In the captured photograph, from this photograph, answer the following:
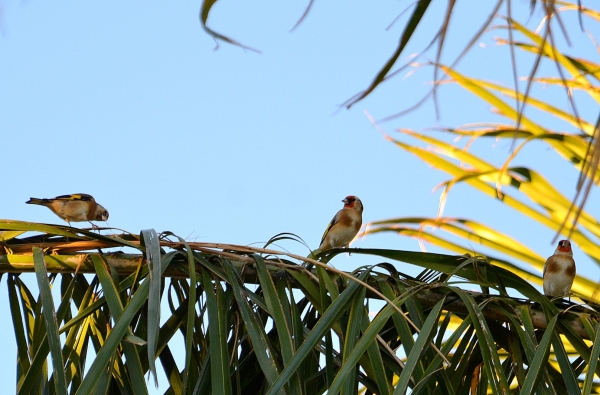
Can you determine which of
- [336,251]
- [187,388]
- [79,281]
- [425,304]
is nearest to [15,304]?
[79,281]

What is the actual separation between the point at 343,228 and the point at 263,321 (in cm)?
536

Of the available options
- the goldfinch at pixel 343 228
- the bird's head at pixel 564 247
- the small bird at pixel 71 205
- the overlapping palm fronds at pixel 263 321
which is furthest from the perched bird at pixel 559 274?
the small bird at pixel 71 205

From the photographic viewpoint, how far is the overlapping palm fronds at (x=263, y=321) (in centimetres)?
220

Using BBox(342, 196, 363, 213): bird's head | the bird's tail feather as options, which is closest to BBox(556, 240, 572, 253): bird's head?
BBox(342, 196, 363, 213): bird's head

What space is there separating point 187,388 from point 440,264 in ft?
3.54

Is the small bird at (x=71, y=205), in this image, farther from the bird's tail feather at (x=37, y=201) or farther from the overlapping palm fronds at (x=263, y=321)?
the overlapping palm fronds at (x=263, y=321)

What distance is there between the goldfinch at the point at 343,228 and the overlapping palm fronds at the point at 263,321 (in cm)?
503

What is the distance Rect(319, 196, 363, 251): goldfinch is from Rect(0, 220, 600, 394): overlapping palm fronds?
5032mm

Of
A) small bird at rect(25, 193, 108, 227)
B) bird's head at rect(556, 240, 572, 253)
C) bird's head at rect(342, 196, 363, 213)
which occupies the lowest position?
small bird at rect(25, 193, 108, 227)

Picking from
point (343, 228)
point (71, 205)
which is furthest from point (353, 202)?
point (71, 205)

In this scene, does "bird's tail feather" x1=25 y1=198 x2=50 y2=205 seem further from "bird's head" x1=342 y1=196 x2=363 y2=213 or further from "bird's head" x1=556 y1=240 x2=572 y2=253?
"bird's head" x1=556 y1=240 x2=572 y2=253

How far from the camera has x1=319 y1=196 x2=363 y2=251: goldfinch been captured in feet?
26.7

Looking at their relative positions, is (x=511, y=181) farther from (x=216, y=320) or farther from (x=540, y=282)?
(x=216, y=320)

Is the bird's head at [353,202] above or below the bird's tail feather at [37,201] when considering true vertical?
above
